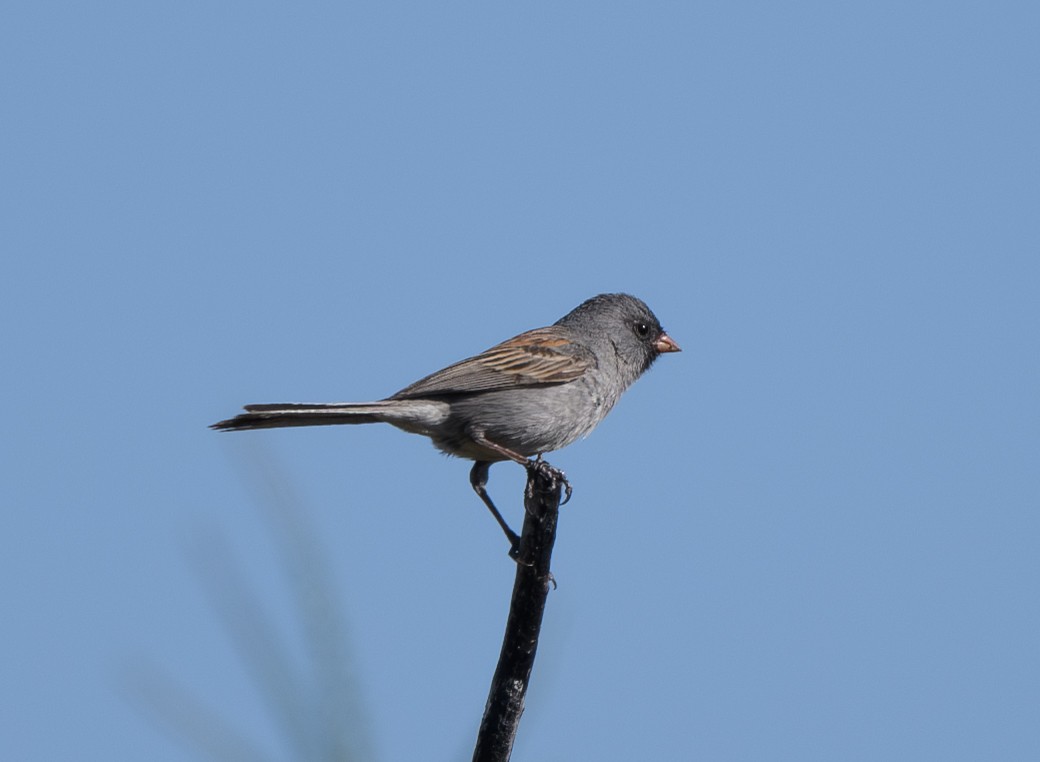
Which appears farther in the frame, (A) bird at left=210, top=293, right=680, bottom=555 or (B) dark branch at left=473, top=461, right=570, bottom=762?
(A) bird at left=210, top=293, right=680, bottom=555

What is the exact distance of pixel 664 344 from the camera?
8.59 meters

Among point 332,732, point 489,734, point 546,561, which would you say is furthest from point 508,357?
point 332,732

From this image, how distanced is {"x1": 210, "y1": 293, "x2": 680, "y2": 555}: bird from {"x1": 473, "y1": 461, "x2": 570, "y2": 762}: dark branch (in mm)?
1894

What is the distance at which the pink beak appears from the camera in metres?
8.55

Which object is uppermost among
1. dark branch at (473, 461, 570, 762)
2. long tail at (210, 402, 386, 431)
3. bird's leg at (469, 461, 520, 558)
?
long tail at (210, 402, 386, 431)

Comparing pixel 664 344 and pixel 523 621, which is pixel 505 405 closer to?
pixel 664 344

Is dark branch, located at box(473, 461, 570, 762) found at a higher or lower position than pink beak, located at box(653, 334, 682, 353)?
lower

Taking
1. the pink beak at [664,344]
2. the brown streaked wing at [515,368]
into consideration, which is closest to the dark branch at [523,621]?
the brown streaked wing at [515,368]

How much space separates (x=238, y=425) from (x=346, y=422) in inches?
32.6

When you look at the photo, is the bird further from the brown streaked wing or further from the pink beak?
the pink beak

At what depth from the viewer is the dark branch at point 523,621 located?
12.3ft

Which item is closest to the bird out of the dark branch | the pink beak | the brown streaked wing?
the brown streaked wing

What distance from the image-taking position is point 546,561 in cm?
425

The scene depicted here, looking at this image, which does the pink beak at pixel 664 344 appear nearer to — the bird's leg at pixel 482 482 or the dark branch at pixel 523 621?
the bird's leg at pixel 482 482
